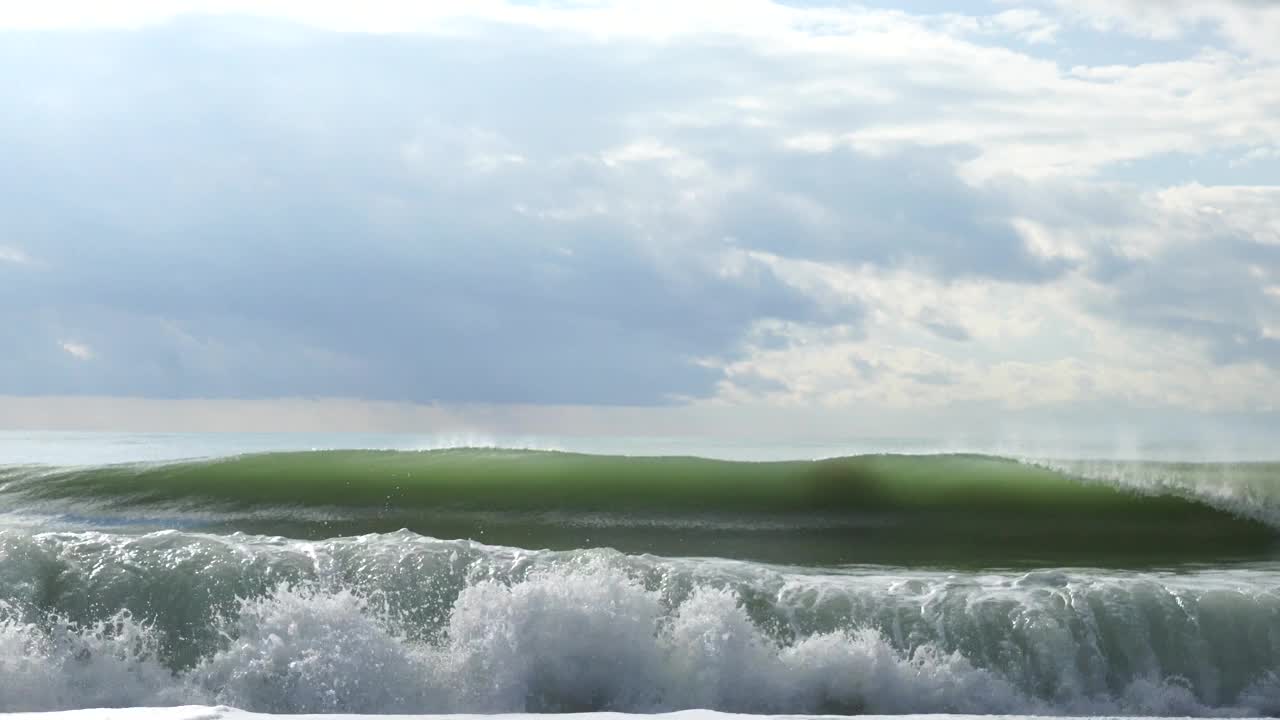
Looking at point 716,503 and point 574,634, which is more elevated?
point 716,503

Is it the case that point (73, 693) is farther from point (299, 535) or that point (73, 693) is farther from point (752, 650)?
point (299, 535)

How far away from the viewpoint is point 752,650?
6.36 metres

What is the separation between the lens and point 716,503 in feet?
48.4

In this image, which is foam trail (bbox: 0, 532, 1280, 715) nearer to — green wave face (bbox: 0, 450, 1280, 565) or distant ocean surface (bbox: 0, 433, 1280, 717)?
distant ocean surface (bbox: 0, 433, 1280, 717)

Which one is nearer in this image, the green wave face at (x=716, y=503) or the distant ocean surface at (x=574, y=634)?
the distant ocean surface at (x=574, y=634)

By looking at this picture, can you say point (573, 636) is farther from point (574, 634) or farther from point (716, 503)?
point (716, 503)

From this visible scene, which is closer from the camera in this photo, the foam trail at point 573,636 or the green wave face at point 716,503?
the foam trail at point 573,636

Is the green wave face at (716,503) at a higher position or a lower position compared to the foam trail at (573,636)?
higher

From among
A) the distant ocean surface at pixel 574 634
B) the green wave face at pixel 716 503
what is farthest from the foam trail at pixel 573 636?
the green wave face at pixel 716 503

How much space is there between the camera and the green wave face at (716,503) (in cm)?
1276

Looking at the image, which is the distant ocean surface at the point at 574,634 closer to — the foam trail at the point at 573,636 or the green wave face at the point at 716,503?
the foam trail at the point at 573,636

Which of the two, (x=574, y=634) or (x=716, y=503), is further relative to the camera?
(x=716, y=503)

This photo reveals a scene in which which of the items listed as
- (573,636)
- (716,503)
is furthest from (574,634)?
(716,503)

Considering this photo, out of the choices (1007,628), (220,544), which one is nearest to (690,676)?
(1007,628)
